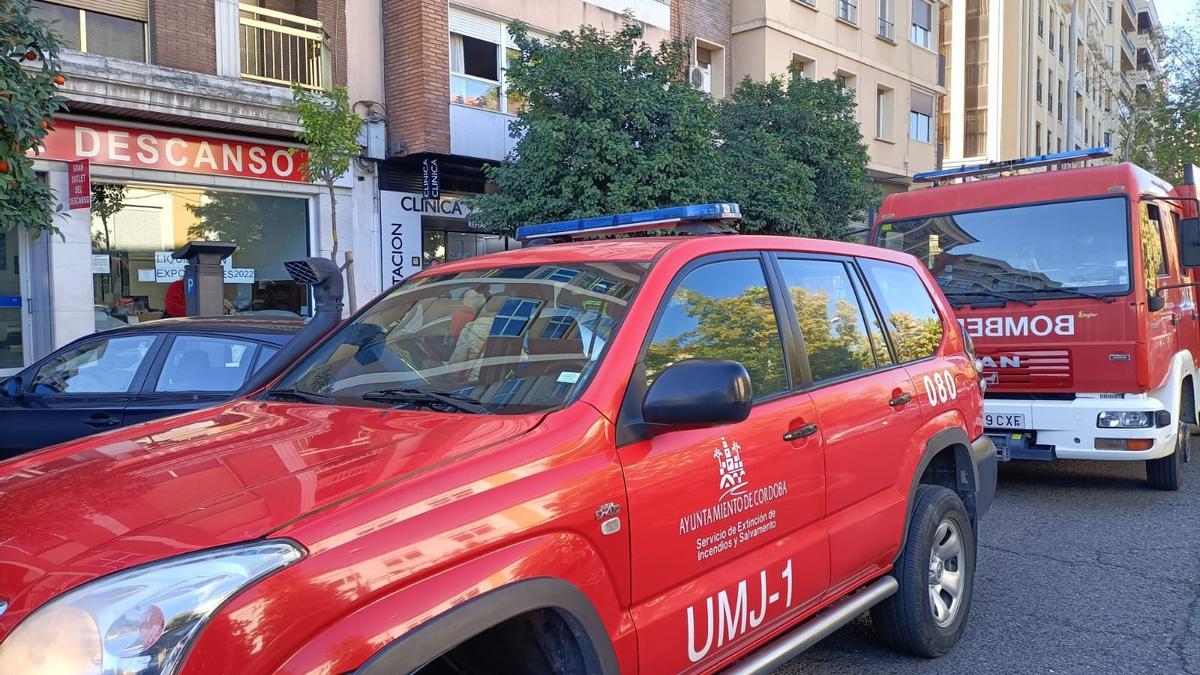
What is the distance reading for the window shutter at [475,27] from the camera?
1412cm

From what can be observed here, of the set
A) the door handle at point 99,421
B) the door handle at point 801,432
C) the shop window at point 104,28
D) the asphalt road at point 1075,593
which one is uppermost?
the shop window at point 104,28

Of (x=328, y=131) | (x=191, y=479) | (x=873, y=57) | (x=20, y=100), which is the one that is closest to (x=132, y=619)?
(x=191, y=479)

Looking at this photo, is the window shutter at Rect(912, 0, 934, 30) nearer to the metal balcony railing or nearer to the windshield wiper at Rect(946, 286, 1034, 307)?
the metal balcony railing

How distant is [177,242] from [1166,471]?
11.4 m

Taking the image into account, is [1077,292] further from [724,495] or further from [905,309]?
[724,495]

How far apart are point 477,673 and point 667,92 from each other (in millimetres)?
10769

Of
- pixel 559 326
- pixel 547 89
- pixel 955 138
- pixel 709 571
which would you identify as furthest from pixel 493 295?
pixel 955 138

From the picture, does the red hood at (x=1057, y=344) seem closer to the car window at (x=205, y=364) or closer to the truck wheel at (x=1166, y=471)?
the truck wheel at (x=1166, y=471)

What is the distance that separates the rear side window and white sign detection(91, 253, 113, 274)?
405 inches

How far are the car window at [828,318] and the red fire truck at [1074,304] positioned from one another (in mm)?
3835

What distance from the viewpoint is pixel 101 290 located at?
448 inches

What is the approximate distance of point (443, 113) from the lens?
1368cm

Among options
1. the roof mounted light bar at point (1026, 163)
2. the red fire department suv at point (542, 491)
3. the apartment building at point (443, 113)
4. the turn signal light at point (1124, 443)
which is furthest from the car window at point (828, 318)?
the apartment building at point (443, 113)

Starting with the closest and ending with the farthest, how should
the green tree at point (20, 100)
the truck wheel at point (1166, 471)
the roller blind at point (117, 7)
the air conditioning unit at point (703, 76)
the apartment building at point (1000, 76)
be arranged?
the green tree at point (20, 100)
the truck wheel at point (1166, 471)
the roller blind at point (117, 7)
the air conditioning unit at point (703, 76)
the apartment building at point (1000, 76)
